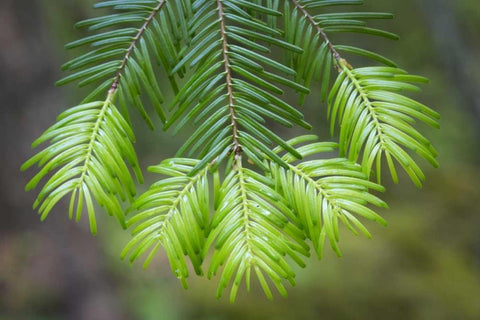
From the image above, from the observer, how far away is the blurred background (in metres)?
2.13

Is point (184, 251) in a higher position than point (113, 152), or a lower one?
lower

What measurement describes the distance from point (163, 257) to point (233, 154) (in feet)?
9.83

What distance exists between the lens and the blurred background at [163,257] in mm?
2135

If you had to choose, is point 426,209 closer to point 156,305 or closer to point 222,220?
point 156,305

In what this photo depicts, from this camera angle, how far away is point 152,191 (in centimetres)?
50

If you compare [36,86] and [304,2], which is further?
[36,86]

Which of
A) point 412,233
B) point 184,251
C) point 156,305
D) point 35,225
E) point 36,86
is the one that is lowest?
point 156,305

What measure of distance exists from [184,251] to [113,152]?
0.15 meters

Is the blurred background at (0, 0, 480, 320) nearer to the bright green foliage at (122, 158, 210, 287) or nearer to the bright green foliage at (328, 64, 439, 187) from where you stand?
the bright green foliage at (328, 64, 439, 187)

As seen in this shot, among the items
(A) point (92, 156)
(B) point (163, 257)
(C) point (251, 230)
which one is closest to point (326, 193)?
(C) point (251, 230)

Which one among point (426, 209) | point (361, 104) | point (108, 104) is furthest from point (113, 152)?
point (426, 209)

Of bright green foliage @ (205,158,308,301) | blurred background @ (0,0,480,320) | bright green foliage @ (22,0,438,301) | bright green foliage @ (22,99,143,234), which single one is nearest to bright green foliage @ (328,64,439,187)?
A: bright green foliage @ (22,0,438,301)

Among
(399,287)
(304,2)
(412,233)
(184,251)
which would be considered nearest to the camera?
(184,251)

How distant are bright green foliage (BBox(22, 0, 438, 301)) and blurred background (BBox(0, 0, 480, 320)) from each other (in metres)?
1.65
